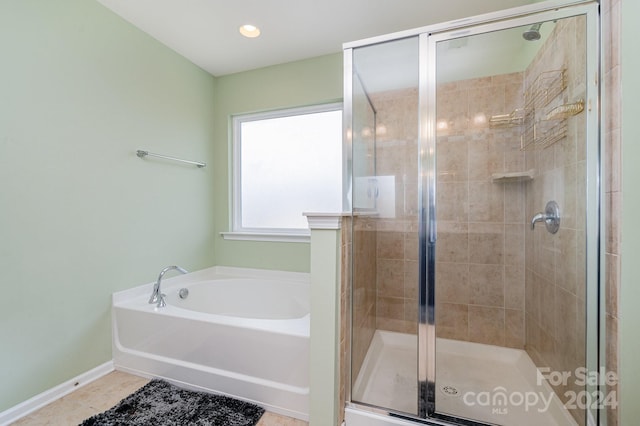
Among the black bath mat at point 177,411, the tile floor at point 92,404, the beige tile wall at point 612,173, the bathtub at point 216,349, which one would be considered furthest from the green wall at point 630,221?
the black bath mat at point 177,411

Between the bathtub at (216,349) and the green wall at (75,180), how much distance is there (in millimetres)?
169

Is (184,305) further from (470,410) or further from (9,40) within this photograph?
(470,410)

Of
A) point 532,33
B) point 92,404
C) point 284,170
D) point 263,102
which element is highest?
point 263,102

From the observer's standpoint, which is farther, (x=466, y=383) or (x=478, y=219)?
(x=478, y=219)

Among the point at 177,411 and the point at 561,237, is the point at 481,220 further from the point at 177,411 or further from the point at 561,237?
the point at 177,411

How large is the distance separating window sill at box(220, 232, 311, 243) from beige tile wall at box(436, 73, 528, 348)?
1.20m

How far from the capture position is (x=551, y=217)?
1.51 metres

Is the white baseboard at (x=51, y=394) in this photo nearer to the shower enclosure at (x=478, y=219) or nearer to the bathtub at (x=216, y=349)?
the bathtub at (x=216, y=349)

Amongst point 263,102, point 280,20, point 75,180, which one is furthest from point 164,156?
point 280,20

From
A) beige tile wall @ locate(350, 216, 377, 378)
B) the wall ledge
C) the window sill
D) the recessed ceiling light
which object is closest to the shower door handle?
beige tile wall @ locate(350, 216, 377, 378)

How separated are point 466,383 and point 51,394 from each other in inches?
94.4

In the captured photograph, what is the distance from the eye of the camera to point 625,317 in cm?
97

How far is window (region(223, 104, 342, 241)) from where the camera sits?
2488 mm

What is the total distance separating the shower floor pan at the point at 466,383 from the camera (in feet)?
4.46
